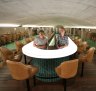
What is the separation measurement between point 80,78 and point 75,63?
4.49ft

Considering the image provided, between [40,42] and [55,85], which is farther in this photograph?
[40,42]

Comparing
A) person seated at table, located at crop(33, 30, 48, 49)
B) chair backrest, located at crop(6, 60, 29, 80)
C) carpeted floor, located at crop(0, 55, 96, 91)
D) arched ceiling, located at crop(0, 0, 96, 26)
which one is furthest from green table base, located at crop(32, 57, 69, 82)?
arched ceiling, located at crop(0, 0, 96, 26)

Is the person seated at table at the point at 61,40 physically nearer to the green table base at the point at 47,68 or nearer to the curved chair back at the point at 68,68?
the green table base at the point at 47,68

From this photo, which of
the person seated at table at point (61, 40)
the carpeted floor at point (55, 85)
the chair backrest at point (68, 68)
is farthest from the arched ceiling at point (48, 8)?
the carpeted floor at point (55, 85)

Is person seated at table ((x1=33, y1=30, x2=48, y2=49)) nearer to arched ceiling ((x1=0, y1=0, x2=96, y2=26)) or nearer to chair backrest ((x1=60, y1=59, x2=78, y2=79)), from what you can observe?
arched ceiling ((x1=0, y1=0, x2=96, y2=26))

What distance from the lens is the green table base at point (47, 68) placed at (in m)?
3.43

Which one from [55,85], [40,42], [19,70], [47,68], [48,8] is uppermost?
[48,8]

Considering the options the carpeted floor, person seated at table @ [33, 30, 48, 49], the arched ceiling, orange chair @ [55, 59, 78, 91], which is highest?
the arched ceiling

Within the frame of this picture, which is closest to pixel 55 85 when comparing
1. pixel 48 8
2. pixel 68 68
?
pixel 68 68

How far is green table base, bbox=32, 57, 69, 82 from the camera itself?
3.43m

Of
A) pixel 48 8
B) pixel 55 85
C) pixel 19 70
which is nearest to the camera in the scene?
pixel 19 70

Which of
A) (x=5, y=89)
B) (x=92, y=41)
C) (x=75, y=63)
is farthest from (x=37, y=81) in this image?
(x=92, y=41)

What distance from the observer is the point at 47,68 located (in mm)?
3467

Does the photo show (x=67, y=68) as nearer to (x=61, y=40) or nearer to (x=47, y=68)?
(x=47, y=68)
